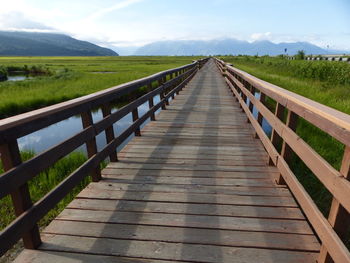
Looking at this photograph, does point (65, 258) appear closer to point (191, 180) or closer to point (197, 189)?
point (197, 189)

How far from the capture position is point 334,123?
1795 mm

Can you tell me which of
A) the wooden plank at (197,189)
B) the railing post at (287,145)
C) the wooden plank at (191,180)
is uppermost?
the railing post at (287,145)

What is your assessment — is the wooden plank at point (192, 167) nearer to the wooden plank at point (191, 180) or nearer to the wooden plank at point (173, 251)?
the wooden plank at point (191, 180)

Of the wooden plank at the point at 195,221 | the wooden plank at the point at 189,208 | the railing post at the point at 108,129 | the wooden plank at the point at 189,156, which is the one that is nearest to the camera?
the wooden plank at the point at 195,221

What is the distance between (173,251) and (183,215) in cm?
A: 54

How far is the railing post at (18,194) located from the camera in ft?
6.29

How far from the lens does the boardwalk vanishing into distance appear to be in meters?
2.26

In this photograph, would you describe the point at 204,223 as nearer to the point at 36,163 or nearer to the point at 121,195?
the point at 121,195

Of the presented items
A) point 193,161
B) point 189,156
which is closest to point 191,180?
point 193,161

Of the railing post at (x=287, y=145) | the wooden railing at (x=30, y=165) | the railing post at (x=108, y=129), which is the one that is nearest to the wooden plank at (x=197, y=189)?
the railing post at (x=287, y=145)

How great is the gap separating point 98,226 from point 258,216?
1.62 metres

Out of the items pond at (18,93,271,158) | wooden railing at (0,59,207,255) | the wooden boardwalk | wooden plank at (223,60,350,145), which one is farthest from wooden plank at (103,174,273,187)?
pond at (18,93,271,158)

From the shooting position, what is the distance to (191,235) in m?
2.51

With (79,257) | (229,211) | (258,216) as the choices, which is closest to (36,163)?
(79,257)
